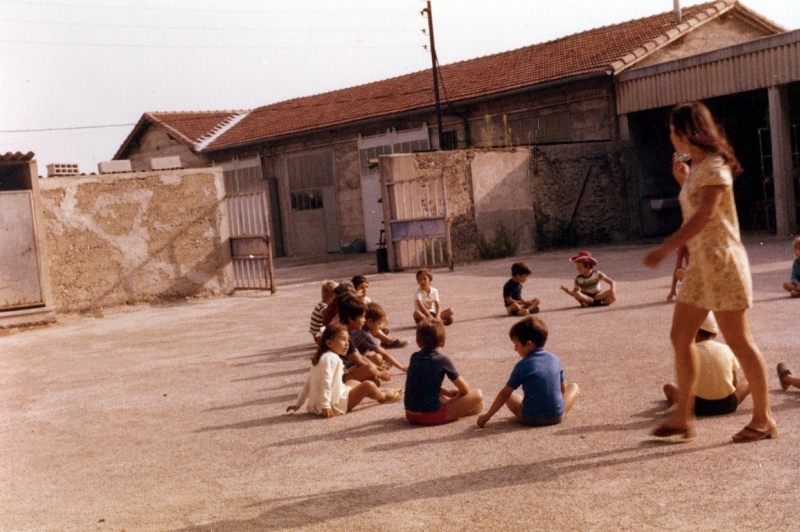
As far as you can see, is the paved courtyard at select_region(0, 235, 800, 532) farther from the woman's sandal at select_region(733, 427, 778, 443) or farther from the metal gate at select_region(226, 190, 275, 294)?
the metal gate at select_region(226, 190, 275, 294)

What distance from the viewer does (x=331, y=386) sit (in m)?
6.36

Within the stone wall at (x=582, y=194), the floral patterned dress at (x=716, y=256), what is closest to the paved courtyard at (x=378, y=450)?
the floral patterned dress at (x=716, y=256)

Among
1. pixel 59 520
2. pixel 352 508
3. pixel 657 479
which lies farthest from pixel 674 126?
pixel 59 520

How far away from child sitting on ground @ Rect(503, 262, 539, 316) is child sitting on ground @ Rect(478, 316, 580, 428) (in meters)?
5.16

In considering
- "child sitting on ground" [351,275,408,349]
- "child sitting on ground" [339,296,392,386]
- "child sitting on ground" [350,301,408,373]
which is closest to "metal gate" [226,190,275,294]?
"child sitting on ground" [351,275,408,349]

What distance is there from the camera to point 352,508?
13.8ft

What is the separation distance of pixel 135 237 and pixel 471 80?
47.4 ft

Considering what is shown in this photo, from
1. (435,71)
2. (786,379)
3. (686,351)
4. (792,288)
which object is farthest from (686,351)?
(435,71)

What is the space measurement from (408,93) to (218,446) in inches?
971

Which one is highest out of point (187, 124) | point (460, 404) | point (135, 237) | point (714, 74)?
point (187, 124)

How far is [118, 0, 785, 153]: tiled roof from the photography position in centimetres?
2403

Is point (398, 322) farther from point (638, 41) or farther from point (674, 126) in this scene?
point (638, 41)

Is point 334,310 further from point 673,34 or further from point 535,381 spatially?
point 673,34

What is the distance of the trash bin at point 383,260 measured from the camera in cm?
1983
